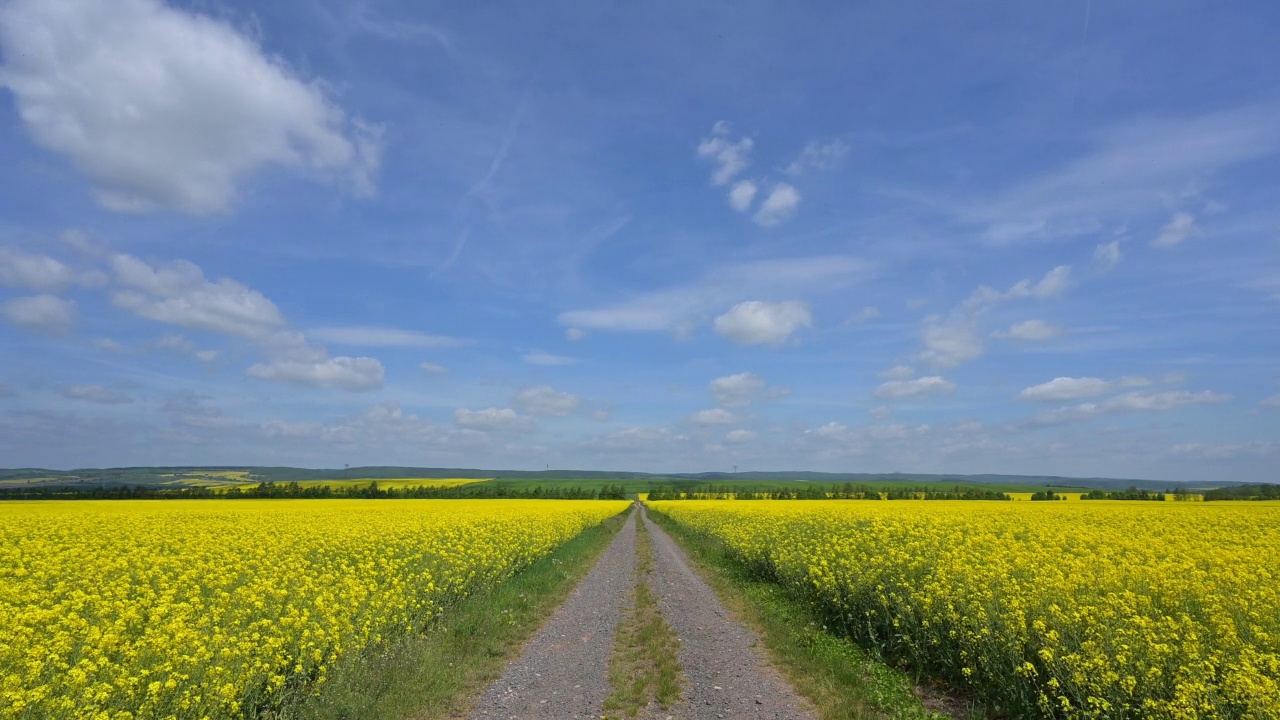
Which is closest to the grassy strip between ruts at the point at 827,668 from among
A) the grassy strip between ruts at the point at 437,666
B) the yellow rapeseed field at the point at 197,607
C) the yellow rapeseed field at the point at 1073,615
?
the yellow rapeseed field at the point at 1073,615

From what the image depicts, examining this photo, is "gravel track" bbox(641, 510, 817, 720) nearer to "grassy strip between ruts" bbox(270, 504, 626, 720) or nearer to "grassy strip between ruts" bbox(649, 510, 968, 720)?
"grassy strip between ruts" bbox(649, 510, 968, 720)

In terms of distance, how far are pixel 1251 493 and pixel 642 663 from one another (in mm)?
81772

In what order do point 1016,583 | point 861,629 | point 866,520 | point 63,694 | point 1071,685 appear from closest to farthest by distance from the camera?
point 63,694
point 1071,685
point 1016,583
point 861,629
point 866,520

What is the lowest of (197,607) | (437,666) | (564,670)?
(564,670)

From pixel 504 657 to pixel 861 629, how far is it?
271 inches

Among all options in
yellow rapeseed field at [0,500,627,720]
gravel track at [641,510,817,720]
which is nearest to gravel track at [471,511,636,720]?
gravel track at [641,510,817,720]

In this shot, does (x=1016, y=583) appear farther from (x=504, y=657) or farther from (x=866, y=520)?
(x=866, y=520)

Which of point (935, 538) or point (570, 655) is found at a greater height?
point (935, 538)

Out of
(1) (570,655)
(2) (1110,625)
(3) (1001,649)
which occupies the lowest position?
(1) (570,655)

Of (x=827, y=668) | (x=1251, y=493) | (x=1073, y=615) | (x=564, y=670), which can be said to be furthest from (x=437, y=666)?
(x=1251, y=493)

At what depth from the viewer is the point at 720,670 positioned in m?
9.40

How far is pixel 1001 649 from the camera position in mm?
8031

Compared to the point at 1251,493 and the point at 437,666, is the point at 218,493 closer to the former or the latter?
the point at 437,666

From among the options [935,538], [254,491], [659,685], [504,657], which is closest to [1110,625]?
[659,685]
